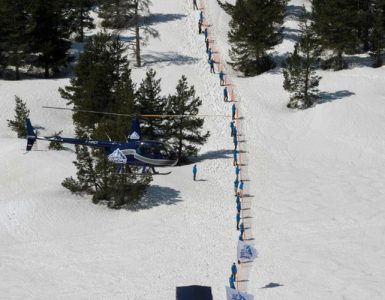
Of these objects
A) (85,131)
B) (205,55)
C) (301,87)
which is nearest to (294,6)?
(205,55)

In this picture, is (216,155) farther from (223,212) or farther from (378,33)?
(378,33)

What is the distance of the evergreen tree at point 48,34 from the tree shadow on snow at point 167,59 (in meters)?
8.14

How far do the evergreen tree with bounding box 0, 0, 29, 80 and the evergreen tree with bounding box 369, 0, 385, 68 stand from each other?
30.5 metres

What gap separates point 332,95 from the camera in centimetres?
5450

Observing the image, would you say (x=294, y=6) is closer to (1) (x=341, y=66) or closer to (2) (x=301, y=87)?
(1) (x=341, y=66)

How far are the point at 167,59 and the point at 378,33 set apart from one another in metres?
19.6

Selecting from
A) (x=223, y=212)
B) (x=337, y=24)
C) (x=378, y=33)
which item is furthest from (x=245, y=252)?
(x=378, y=33)

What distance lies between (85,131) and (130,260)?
14836mm

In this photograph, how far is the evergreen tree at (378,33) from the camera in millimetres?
57034

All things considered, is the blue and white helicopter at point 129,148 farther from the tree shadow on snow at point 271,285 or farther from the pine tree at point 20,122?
the tree shadow on snow at point 271,285

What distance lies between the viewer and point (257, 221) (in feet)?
122

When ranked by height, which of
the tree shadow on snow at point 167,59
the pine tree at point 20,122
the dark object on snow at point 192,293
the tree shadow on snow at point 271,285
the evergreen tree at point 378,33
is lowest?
the tree shadow on snow at point 271,285

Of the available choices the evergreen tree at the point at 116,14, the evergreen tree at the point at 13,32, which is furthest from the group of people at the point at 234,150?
the evergreen tree at the point at 13,32

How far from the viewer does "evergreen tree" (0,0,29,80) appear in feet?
177
